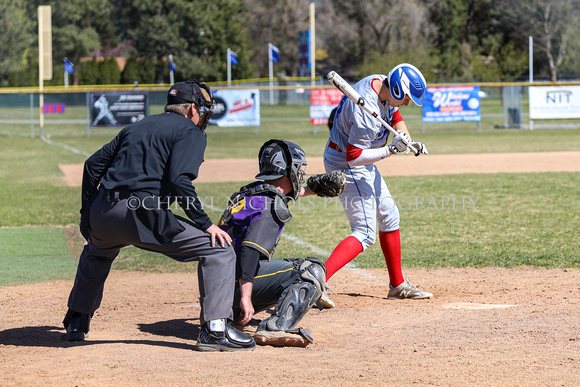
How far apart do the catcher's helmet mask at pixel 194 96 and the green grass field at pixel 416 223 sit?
3.55m

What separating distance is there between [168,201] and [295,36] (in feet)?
201

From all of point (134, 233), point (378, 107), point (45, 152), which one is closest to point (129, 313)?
point (134, 233)

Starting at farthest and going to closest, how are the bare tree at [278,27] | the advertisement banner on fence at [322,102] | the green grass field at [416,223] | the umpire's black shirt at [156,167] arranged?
the bare tree at [278,27], the advertisement banner on fence at [322,102], the green grass field at [416,223], the umpire's black shirt at [156,167]

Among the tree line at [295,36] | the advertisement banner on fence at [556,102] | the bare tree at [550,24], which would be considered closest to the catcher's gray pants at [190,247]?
the advertisement banner on fence at [556,102]

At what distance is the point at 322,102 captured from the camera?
1084 inches

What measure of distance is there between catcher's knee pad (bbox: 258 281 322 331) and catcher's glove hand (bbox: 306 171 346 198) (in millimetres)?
776

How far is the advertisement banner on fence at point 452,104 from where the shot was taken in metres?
28.3

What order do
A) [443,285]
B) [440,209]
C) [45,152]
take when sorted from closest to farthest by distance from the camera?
[443,285], [440,209], [45,152]

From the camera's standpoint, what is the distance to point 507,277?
22.5 ft

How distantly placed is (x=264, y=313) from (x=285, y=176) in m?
1.73

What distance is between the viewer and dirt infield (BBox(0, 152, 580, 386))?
12.3ft

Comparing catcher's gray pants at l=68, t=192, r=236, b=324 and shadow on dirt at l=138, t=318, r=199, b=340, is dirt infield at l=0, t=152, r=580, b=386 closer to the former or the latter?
shadow on dirt at l=138, t=318, r=199, b=340

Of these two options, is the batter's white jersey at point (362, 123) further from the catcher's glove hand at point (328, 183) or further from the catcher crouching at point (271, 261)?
the catcher crouching at point (271, 261)

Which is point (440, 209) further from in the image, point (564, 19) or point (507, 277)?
point (564, 19)
